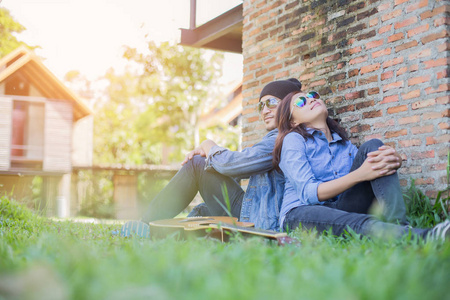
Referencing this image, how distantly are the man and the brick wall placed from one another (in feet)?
1.61

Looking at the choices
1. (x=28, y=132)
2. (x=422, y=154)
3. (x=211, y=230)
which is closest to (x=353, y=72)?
(x=422, y=154)

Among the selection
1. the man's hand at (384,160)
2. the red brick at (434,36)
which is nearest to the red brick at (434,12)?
the red brick at (434,36)

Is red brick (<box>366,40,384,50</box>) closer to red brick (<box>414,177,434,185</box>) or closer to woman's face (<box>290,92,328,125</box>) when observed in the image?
woman's face (<box>290,92,328,125</box>)

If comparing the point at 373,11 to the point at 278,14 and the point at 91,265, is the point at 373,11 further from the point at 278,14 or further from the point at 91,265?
the point at 91,265

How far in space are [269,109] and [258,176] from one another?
0.66 m

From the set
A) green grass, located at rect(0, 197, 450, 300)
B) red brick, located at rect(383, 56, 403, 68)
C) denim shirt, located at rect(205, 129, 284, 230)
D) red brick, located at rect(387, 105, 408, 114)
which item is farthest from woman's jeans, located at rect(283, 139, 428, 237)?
red brick, located at rect(383, 56, 403, 68)

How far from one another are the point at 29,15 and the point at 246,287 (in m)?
14.3

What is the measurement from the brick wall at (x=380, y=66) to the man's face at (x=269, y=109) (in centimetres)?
64

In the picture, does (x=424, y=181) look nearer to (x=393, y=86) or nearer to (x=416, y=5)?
(x=393, y=86)

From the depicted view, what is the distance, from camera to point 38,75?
1783cm

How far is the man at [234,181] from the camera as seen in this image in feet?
11.0

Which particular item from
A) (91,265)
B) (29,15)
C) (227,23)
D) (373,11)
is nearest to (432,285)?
(91,265)

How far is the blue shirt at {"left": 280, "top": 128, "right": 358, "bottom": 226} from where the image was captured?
301 centimetres

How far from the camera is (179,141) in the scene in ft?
72.8
